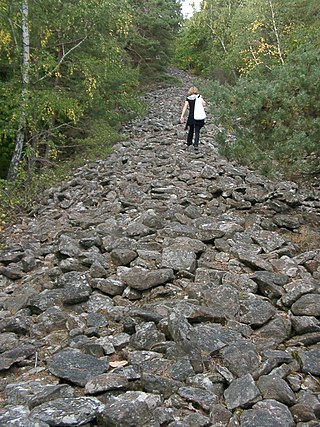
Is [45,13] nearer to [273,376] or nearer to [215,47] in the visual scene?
[273,376]

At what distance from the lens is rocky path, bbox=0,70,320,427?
371cm

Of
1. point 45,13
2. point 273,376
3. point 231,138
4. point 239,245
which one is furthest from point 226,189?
point 45,13

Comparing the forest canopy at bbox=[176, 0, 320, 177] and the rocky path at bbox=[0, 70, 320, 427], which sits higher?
the forest canopy at bbox=[176, 0, 320, 177]

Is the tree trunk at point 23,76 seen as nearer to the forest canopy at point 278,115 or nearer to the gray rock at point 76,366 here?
the forest canopy at point 278,115

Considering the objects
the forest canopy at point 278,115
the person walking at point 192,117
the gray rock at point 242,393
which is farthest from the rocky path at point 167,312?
the person walking at point 192,117

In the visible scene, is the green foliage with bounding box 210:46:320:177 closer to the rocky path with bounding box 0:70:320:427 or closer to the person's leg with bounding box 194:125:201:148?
the rocky path with bounding box 0:70:320:427

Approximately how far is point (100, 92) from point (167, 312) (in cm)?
1204

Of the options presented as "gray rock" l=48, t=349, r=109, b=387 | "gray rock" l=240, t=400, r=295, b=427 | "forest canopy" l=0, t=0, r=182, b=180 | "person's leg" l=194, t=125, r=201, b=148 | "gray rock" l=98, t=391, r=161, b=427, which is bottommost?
"gray rock" l=48, t=349, r=109, b=387

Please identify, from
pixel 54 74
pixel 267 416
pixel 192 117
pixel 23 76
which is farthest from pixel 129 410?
pixel 54 74

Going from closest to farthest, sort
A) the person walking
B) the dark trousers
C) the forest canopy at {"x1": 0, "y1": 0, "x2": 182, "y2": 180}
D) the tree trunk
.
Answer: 1. the forest canopy at {"x1": 0, "y1": 0, "x2": 182, "y2": 180}
2. the tree trunk
3. the person walking
4. the dark trousers

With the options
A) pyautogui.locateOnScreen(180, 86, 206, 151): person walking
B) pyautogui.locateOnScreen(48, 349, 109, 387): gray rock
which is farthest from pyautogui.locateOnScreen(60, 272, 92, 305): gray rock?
pyautogui.locateOnScreen(180, 86, 206, 151): person walking

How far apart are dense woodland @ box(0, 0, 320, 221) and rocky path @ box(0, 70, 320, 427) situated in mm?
1389

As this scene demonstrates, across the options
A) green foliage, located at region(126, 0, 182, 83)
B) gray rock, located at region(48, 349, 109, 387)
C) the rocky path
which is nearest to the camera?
the rocky path

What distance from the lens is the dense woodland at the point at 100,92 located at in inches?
304
